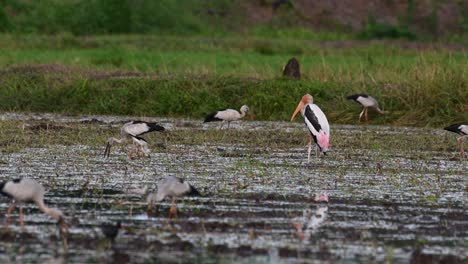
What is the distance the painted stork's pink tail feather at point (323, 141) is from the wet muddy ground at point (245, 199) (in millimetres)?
203

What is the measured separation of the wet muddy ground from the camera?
7.45m

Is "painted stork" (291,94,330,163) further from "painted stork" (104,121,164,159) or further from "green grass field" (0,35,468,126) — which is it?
"green grass field" (0,35,468,126)

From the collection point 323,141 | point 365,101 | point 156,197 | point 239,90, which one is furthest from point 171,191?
point 239,90

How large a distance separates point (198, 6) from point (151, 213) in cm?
3380

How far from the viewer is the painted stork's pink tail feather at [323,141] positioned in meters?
13.3

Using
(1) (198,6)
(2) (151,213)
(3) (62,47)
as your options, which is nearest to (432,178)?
(2) (151,213)

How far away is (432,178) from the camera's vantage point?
37.2 ft

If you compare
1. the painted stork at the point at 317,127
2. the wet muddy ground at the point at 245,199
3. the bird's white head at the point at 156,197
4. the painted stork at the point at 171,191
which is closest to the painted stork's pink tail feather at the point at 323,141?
the painted stork at the point at 317,127

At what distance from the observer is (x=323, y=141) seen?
13.4 m

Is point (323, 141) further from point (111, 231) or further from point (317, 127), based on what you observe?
point (111, 231)

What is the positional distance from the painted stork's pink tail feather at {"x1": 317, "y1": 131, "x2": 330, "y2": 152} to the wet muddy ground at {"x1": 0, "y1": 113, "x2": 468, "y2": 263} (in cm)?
20

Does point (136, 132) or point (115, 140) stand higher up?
point (115, 140)

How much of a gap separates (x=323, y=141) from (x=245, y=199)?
3.90 meters

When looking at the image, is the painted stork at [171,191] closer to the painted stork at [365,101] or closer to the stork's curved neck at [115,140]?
the stork's curved neck at [115,140]
